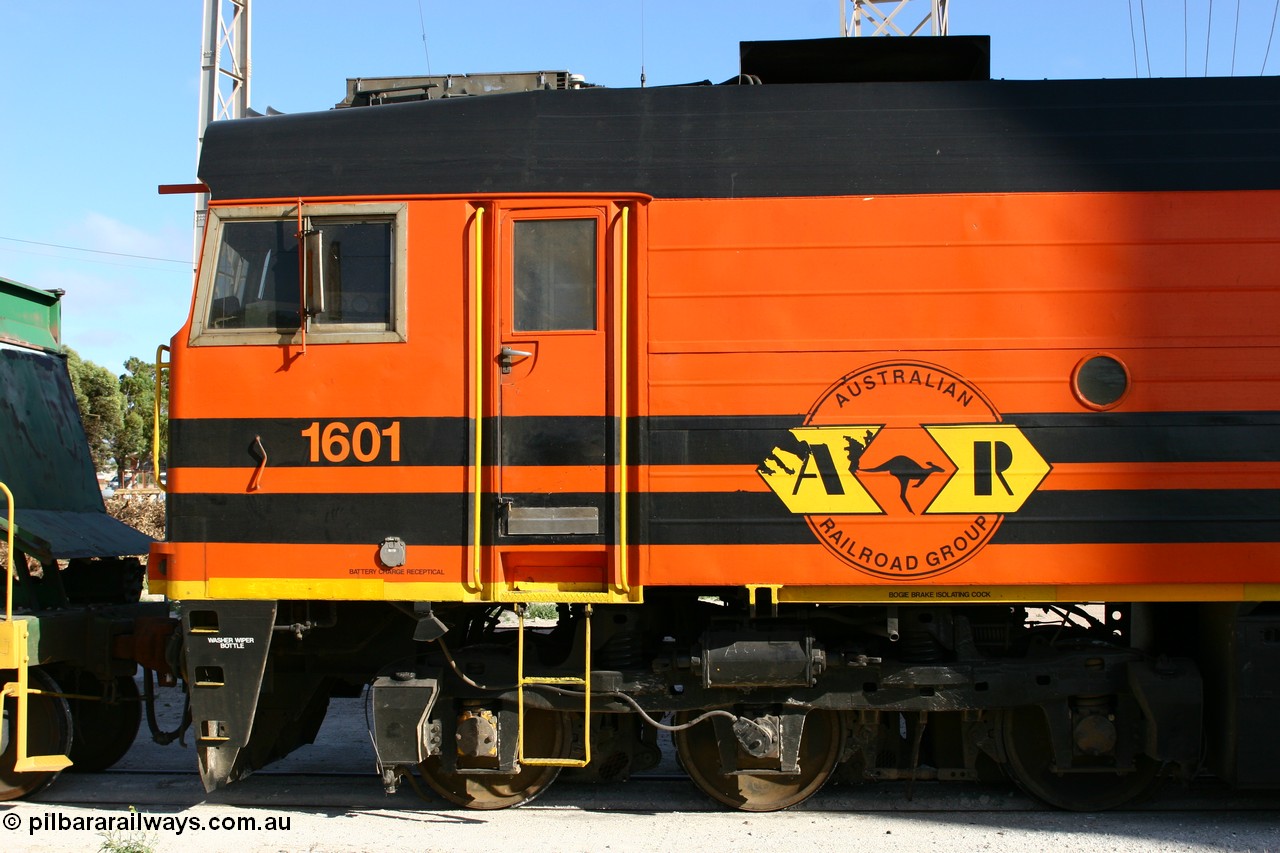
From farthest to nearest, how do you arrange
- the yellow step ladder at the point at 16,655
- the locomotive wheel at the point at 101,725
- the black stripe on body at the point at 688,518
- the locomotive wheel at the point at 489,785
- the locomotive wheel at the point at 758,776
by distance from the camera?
1. the locomotive wheel at the point at 101,725
2. the locomotive wheel at the point at 489,785
3. the locomotive wheel at the point at 758,776
4. the yellow step ladder at the point at 16,655
5. the black stripe on body at the point at 688,518

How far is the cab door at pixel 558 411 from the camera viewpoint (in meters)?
5.19

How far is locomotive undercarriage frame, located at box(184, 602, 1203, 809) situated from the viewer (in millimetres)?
5312

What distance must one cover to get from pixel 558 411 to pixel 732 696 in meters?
1.72

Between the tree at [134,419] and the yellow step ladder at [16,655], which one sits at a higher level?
the tree at [134,419]

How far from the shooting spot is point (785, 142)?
5301 mm

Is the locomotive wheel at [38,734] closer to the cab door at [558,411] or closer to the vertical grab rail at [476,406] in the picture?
the vertical grab rail at [476,406]

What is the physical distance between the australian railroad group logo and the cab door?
885 mm

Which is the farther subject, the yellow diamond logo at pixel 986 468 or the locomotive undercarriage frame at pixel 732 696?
the locomotive undercarriage frame at pixel 732 696

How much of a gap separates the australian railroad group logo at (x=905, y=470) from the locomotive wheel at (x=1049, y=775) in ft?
3.91

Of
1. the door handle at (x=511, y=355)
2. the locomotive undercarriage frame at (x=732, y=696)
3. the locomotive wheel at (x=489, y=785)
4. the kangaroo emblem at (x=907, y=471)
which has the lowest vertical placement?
the locomotive wheel at (x=489, y=785)

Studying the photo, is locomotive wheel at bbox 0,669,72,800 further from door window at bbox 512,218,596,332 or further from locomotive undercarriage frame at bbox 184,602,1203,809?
door window at bbox 512,218,596,332

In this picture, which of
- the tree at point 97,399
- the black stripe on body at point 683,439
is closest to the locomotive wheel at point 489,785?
the black stripe on body at point 683,439

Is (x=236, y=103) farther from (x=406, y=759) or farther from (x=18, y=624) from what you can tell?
(x=406, y=759)

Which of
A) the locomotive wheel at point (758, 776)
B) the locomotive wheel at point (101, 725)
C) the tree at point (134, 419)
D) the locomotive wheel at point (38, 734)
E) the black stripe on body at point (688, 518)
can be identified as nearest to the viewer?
the black stripe on body at point (688, 518)
